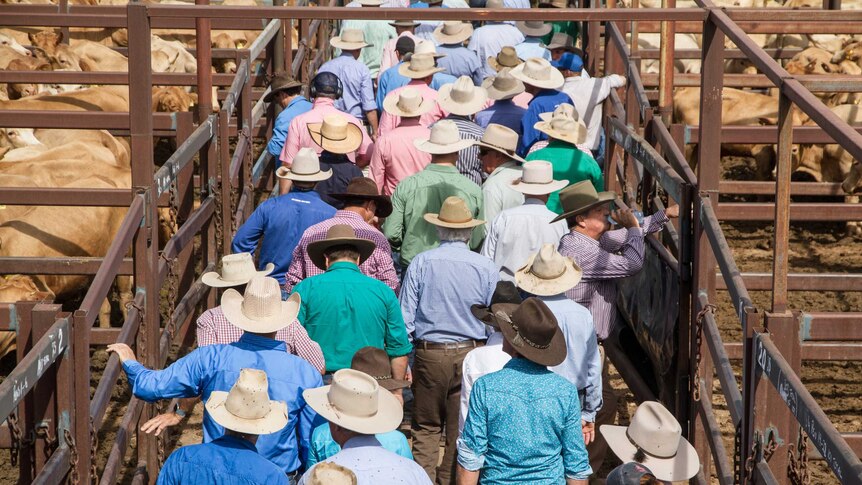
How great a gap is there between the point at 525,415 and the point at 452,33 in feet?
23.4

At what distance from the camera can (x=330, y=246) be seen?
6.41m

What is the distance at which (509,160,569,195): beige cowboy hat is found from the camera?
733 centimetres

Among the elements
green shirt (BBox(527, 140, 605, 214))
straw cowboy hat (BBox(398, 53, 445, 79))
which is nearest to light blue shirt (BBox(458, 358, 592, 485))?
green shirt (BBox(527, 140, 605, 214))

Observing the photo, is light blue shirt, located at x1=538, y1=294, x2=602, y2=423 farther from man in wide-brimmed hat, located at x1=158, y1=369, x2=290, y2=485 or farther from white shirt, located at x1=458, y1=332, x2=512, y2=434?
man in wide-brimmed hat, located at x1=158, y1=369, x2=290, y2=485

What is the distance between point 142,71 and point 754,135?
16.2 ft

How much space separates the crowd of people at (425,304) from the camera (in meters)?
4.74

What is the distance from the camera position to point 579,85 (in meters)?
9.84

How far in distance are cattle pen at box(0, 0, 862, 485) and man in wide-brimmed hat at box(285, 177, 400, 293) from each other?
2.52 feet

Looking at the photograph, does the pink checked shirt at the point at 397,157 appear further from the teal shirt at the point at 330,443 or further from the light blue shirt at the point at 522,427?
the light blue shirt at the point at 522,427

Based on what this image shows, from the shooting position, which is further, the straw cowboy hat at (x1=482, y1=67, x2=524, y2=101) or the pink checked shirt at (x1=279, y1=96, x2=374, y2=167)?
the straw cowboy hat at (x1=482, y1=67, x2=524, y2=101)

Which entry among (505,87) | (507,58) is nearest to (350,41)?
(507,58)

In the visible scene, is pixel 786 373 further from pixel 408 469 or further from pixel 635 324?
pixel 635 324

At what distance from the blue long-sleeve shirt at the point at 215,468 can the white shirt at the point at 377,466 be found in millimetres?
241

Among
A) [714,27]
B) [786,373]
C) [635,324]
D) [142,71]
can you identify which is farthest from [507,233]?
[786,373]
